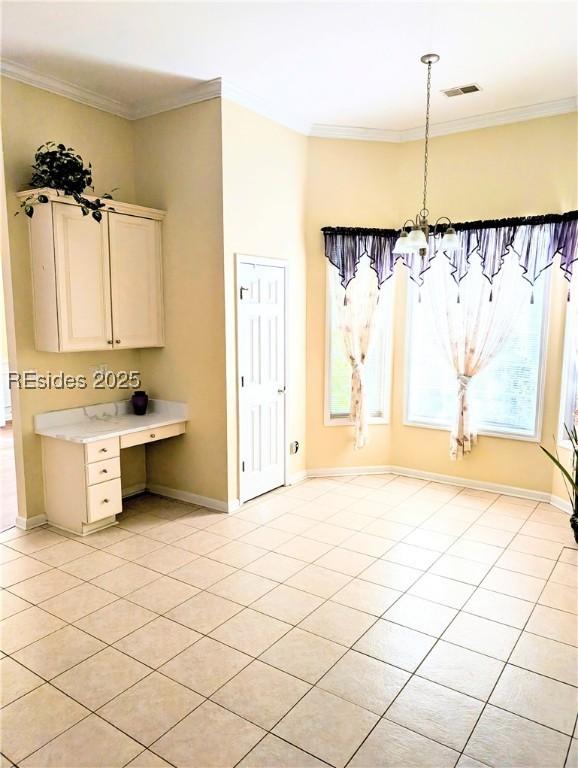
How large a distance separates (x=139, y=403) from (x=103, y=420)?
32cm

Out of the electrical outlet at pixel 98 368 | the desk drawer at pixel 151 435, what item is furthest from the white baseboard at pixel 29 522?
the electrical outlet at pixel 98 368

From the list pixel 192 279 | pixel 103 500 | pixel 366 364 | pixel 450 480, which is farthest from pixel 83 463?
pixel 450 480


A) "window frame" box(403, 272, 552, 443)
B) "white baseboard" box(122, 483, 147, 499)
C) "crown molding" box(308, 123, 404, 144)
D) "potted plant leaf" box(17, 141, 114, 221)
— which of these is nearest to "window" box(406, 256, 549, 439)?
"window frame" box(403, 272, 552, 443)

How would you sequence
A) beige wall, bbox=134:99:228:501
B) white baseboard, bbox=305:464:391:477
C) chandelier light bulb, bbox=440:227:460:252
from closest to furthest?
chandelier light bulb, bbox=440:227:460:252
beige wall, bbox=134:99:228:501
white baseboard, bbox=305:464:391:477

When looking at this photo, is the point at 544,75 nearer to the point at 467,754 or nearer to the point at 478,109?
the point at 478,109

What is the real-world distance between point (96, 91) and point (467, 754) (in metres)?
4.62

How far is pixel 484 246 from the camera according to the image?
4.62m

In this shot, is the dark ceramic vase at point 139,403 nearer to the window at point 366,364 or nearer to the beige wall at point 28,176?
the beige wall at point 28,176

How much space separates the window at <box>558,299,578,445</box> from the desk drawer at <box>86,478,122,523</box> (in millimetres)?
3496

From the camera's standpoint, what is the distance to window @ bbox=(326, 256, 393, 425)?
5.05 metres

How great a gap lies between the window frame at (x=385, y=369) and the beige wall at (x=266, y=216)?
0.22 metres

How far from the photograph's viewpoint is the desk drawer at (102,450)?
3812mm

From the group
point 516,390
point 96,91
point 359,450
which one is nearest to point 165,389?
point 359,450

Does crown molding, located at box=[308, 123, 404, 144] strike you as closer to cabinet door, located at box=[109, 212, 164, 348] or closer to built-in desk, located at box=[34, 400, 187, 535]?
cabinet door, located at box=[109, 212, 164, 348]
